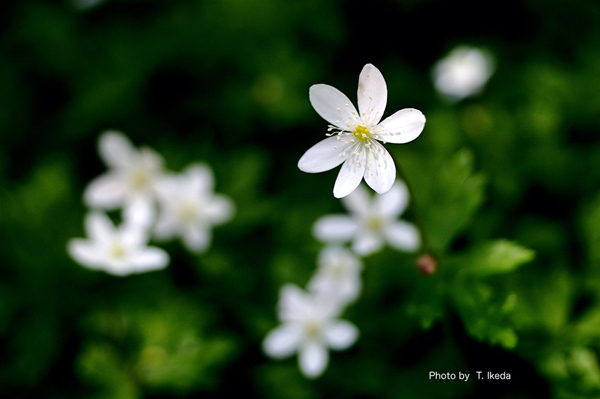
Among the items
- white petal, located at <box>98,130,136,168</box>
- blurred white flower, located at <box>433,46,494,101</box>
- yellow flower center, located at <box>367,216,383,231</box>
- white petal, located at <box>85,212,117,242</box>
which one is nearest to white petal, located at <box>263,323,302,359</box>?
yellow flower center, located at <box>367,216,383,231</box>

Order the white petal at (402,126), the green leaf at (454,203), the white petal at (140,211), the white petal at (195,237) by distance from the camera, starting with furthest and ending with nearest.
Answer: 1. the white petal at (195,237)
2. the white petal at (140,211)
3. the green leaf at (454,203)
4. the white petal at (402,126)

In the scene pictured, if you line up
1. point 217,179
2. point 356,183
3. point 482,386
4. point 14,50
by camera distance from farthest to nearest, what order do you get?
point 14,50 → point 217,179 → point 482,386 → point 356,183

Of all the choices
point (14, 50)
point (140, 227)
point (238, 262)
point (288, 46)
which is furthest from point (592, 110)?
point (14, 50)

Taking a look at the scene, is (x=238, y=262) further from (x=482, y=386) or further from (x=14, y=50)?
(x=14, y=50)

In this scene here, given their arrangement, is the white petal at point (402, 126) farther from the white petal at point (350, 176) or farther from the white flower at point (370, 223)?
the white flower at point (370, 223)

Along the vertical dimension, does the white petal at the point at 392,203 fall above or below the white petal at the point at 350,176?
above

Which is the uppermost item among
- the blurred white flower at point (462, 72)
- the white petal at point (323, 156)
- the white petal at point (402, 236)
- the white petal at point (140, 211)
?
the blurred white flower at point (462, 72)

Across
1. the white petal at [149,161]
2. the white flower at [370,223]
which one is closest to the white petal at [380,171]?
the white flower at [370,223]
